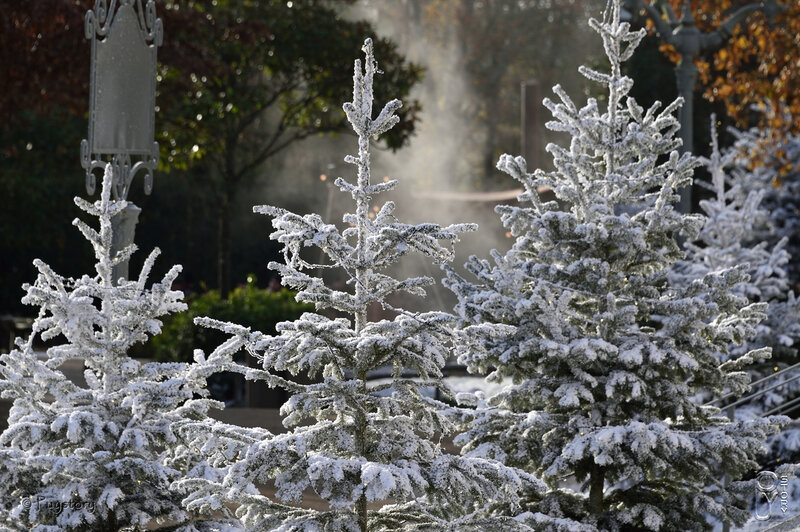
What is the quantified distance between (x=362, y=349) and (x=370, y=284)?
0.44 m

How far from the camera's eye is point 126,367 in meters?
5.72

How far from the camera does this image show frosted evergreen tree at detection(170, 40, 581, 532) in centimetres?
508

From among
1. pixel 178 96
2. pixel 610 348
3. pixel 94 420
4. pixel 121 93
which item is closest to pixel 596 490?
pixel 610 348

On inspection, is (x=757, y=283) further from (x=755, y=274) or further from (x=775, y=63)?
(x=775, y=63)

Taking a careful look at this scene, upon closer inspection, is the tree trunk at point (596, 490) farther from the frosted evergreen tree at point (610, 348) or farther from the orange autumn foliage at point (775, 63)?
the orange autumn foliage at point (775, 63)

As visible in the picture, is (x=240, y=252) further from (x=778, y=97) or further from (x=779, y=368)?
(x=779, y=368)

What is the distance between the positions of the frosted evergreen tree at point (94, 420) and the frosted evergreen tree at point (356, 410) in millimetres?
234

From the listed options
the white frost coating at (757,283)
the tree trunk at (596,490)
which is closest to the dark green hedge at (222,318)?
the white frost coating at (757,283)

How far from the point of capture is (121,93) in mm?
6867

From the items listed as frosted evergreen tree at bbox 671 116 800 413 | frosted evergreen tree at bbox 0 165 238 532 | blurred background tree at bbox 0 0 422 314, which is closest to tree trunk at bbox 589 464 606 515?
frosted evergreen tree at bbox 0 165 238 532

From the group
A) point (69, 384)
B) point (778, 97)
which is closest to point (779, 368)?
point (778, 97)

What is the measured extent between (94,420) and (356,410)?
1.28 meters

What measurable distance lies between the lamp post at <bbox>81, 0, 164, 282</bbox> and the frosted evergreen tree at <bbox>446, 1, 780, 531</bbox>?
210 centimetres

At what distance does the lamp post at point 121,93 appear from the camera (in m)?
6.80
